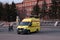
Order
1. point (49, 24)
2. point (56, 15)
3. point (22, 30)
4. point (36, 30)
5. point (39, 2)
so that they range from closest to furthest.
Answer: point (22, 30) < point (36, 30) < point (49, 24) < point (56, 15) < point (39, 2)

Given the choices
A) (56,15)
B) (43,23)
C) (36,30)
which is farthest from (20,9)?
(36,30)

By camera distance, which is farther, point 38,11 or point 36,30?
point 38,11

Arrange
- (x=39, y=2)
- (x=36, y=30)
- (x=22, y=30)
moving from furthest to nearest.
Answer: (x=39, y=2) → (x=36, y=30) → (x=22, y=30)

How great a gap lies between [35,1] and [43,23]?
23.1 meters

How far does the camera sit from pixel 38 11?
61375mm

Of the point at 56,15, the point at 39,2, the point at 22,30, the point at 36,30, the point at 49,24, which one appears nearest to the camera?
the point at 22,30

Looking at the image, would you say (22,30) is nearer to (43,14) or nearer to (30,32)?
(30,32)

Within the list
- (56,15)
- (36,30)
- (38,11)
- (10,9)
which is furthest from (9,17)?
(36,30)

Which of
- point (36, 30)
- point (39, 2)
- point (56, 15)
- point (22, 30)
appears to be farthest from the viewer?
point (39, 2)

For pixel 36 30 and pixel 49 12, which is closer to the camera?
pixel 36 30

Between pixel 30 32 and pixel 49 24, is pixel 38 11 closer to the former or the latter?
pixel 49 24

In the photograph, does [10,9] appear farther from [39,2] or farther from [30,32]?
[30,32]

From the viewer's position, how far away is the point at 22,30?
93.3 feet

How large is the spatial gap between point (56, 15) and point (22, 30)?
31474mm
